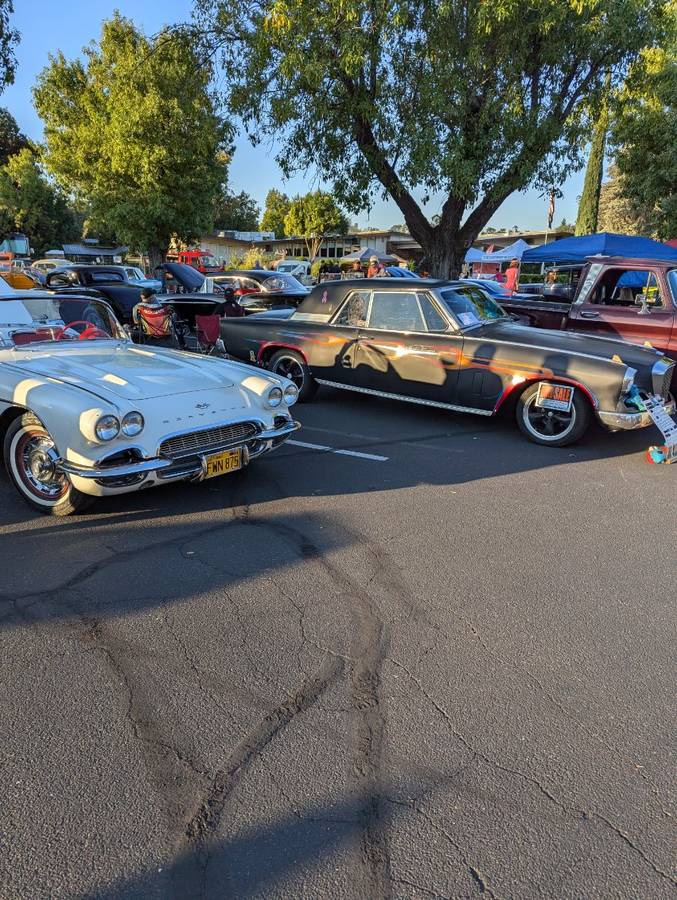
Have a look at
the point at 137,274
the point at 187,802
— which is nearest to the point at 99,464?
the point at 187,802

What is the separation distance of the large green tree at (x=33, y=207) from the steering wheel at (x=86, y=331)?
4445 centimetres

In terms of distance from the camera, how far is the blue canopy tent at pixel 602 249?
15.6 m

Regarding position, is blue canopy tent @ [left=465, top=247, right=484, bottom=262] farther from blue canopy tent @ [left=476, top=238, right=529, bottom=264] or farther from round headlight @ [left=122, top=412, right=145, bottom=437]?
round headlight @ [left=122, top=412, right=145, bottom=437]

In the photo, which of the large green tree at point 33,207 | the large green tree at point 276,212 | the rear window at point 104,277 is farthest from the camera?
the large green tree at point 276,212

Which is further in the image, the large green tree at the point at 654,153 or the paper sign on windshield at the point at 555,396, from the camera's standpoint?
the large green tree at the point at 654,153

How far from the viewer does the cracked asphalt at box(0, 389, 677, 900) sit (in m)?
1.91

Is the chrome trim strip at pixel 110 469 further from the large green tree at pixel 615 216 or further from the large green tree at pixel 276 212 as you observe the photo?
the large green tree at pixel 276 212

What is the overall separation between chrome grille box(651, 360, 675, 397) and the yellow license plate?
164 inches

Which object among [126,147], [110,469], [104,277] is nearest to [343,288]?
[110,469]

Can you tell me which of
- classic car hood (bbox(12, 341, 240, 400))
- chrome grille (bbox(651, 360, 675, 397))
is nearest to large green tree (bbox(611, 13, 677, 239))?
chrome grille (bbox(651, 360, 675, 397))

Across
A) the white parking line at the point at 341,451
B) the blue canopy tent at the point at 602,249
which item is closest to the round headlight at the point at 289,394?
the white parking line at the point at 341,451

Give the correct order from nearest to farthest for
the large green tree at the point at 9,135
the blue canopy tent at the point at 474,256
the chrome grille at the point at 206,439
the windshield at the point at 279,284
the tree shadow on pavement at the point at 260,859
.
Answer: the tree shadow on pavement at the point at 260,859 < the chrome grille at the point at 206,439 < the windshield at the point at 279,284 < the large green tree at the point at 9,135 < the blue canopy tent at the point at 474,256

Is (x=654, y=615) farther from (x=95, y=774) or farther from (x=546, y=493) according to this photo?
(x=95, y=774)

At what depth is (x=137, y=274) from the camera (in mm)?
20141
